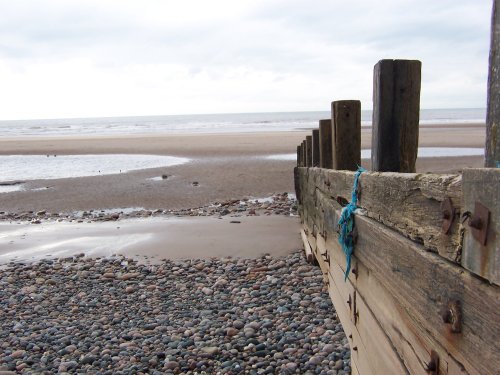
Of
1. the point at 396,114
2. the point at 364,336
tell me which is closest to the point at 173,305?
the point at 364,336

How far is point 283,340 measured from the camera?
4.64 m

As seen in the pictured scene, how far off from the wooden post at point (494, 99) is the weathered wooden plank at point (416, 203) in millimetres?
138

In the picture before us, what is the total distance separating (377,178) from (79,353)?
3607mm

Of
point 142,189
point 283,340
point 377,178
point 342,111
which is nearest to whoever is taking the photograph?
point 377,178

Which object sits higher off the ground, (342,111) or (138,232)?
(342,111)

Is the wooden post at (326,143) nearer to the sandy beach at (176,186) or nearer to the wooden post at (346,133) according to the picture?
the wooden post at (346,133)

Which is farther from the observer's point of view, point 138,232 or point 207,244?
point 138,232

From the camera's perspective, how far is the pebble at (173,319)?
437 centimetres

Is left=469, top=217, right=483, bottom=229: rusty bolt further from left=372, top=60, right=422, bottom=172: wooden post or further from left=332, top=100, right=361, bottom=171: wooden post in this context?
left=332, top=100, right=361, bottom=171: wooden post

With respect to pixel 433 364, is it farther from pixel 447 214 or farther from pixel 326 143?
pixel 326 143


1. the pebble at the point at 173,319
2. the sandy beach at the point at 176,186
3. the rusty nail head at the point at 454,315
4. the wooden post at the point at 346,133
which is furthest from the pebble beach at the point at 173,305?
the rusty nail head at the point at 454,315

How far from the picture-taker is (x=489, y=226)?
1.23 metres

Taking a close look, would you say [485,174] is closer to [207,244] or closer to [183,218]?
[207,244]

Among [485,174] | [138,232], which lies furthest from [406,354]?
[138,232]
